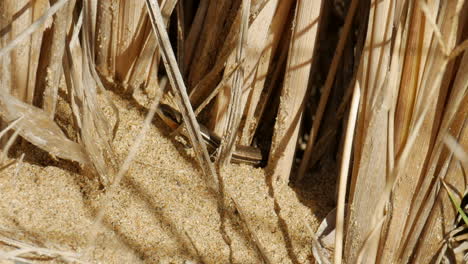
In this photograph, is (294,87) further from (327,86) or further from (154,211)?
(154,211)

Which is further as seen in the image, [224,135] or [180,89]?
[224,135]

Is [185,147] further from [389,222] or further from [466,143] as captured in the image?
[466,143]

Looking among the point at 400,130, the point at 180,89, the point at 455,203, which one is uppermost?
the point at 180,89

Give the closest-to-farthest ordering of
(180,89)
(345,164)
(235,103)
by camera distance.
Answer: (345,164) → (180,89) → (235,103)

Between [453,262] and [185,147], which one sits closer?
[453,262]

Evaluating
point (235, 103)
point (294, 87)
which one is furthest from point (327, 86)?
point (235, 103)

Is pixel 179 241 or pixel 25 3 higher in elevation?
pixel 25 3

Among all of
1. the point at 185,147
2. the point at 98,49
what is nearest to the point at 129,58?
the point at 98,49
